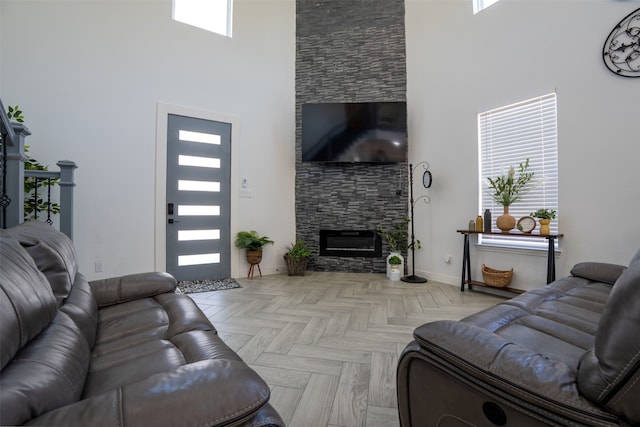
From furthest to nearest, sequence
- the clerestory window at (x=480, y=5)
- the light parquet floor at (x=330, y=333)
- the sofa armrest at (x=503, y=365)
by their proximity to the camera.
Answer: the clerestory window at (x=480, y=5) < the light parquet floor at (x=330, y=333) < the sofa armrest at (x=503, y=365)

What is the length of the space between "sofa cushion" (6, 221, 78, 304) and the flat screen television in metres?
3.37

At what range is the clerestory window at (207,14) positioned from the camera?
3.89 metres

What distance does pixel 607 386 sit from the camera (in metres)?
0.61

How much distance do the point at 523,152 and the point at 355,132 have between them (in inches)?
82.5

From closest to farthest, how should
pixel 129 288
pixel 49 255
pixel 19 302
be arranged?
1. pixel 19 302
2. pixel 49 255
3. pixel 129 288

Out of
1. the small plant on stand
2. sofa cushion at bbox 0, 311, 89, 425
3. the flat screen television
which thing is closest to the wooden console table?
the flat screen television

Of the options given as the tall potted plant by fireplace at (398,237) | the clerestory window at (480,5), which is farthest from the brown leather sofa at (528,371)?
the clerestory window at (480,5)

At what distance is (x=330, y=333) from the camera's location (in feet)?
7.26

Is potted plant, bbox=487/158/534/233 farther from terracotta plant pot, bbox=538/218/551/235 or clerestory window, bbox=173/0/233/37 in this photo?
clerestory window, bbox=173/0/233/37

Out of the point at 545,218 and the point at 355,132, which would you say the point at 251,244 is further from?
the point at 545,218

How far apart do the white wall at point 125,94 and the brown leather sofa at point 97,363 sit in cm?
234

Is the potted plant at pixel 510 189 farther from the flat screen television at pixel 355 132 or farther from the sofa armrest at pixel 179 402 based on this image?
the sofa armrest at pixel 179 402

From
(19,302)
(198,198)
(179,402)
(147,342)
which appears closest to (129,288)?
(147,342)

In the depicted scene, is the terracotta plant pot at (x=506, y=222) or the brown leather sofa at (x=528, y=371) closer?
the brown leather sofa at (x=528, y=371)
